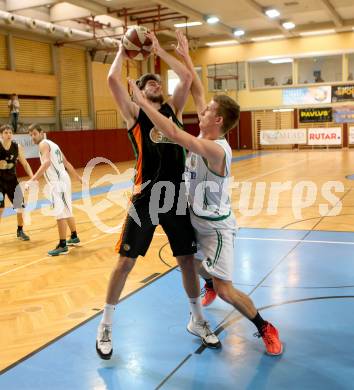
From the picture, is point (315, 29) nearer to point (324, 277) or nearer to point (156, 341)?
point (324, 277)

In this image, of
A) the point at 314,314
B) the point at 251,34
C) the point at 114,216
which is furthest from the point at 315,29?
the point at 314,314

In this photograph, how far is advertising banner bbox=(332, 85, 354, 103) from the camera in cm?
2944

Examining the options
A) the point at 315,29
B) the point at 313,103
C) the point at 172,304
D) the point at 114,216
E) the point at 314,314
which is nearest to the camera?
the point at 314,314

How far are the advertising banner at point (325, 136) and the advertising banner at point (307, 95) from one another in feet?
6.58

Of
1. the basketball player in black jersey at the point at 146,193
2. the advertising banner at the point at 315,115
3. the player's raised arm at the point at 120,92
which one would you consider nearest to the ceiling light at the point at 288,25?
the advertising banner at the point at 315,115

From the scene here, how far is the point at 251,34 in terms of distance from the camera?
29.7m

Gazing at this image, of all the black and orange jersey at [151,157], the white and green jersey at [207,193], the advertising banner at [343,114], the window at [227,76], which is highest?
the window at [227,76]

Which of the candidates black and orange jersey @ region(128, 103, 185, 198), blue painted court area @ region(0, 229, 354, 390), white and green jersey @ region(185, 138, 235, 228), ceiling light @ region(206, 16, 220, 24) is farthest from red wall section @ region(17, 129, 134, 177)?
white and green jersey @ region(185, 138, 235, 228)

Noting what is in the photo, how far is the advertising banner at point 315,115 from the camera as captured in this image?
2978cm

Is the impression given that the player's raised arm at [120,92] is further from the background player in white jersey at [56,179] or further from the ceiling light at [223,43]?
the ceiling light at [223,43]

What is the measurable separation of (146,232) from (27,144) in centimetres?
1662

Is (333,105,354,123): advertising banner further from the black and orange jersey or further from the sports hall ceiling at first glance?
the black and orange jersey

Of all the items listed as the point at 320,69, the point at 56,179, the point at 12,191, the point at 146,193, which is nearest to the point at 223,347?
the point at 146,193

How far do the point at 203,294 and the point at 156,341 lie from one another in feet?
3.60
